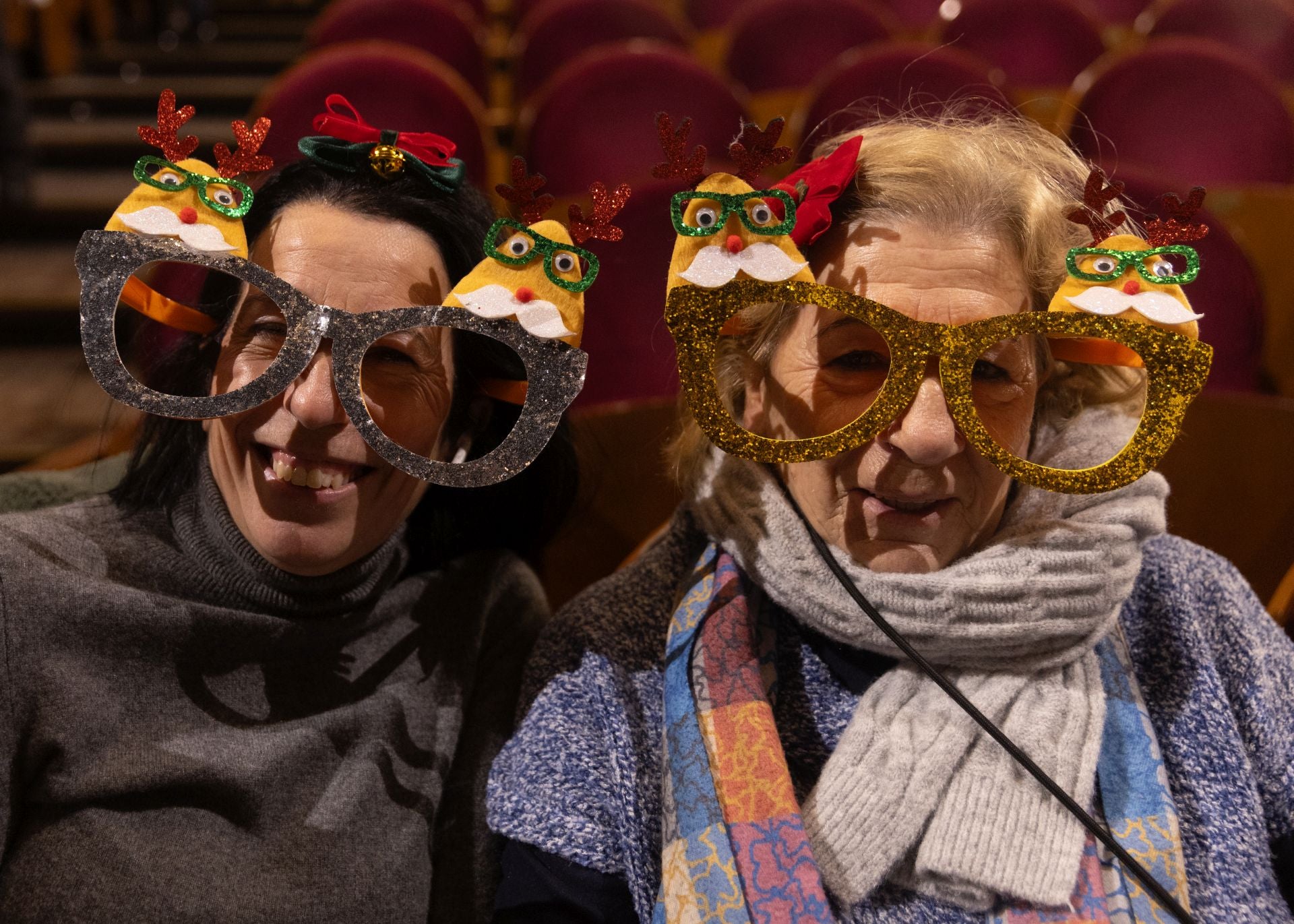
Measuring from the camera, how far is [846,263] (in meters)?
0.98

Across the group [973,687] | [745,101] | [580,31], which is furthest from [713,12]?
[973,687]

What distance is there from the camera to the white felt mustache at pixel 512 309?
0.89 metres

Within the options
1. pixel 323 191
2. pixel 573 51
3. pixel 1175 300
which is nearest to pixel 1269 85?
pixel 573 51

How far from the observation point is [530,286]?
0.91 m

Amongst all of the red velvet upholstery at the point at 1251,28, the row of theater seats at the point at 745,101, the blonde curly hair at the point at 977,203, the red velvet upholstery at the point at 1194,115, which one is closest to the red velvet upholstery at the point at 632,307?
the row of theater seats at the point at 745,101

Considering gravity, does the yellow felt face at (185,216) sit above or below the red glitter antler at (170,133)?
below

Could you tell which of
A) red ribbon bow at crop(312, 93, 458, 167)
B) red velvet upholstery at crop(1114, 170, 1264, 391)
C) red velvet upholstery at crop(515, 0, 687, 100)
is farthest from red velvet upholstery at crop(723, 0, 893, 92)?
red ribbon bow at crop(312, 93, 458, 167)

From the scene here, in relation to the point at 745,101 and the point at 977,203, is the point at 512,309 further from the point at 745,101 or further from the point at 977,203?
the point at 745,101

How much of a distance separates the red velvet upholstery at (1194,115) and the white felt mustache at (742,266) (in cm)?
187

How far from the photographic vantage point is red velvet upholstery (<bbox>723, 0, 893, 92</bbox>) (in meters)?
3.15

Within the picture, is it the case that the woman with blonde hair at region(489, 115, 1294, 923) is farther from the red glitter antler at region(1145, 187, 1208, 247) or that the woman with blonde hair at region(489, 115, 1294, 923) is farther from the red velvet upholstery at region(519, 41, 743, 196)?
the red velvet upholstery at region(519, 41, 743, 196)

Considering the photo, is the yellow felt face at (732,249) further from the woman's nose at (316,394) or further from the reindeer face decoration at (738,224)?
the woman's nose at (316,394)

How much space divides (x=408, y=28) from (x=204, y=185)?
91.9 inches

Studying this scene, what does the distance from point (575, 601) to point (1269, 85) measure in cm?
231
